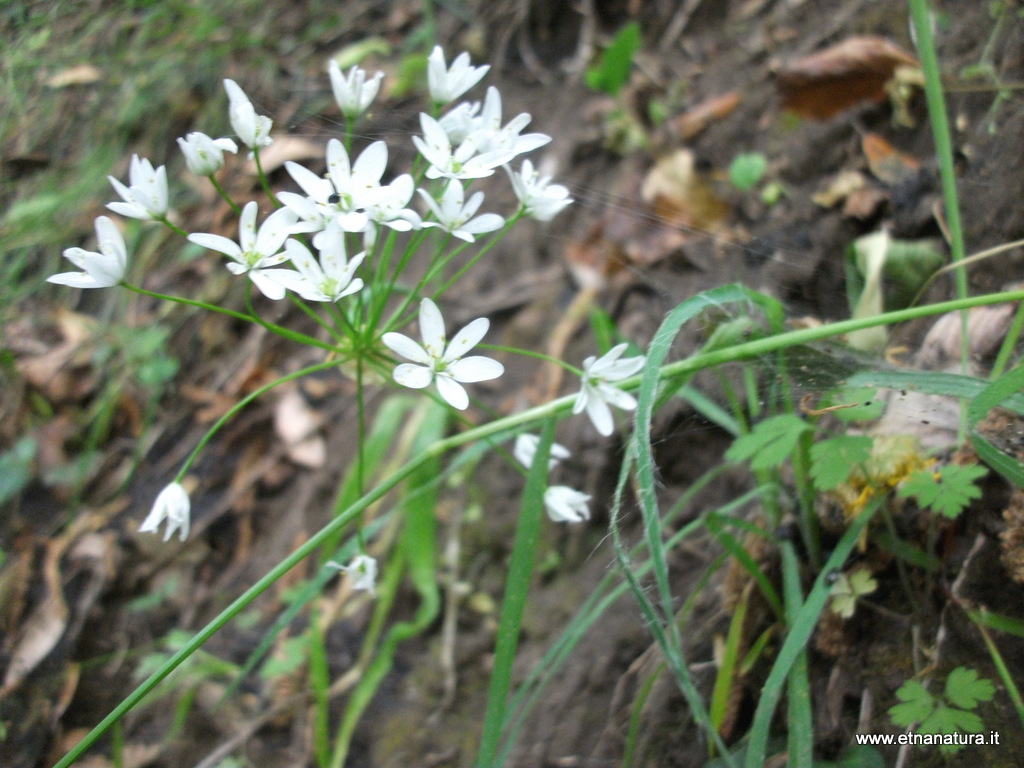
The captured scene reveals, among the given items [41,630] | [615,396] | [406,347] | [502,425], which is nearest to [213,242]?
[406,347]

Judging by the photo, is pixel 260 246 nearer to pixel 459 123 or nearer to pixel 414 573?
pixel 459 123

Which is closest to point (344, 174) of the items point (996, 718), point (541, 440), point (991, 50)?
point (541, 440)

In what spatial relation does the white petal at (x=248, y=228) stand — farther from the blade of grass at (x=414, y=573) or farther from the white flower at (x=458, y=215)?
the blade of grass at (x=414, y=573)

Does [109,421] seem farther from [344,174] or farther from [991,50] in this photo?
[991,50]

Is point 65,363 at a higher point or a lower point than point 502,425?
lower

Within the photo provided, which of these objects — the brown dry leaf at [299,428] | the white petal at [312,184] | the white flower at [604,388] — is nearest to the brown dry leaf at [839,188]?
the white flower at [604,388]

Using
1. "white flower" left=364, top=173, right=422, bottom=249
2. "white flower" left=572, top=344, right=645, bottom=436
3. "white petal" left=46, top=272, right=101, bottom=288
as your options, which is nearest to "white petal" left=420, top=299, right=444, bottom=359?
"white flower" left=364, top=173, right=422, bottom=249
